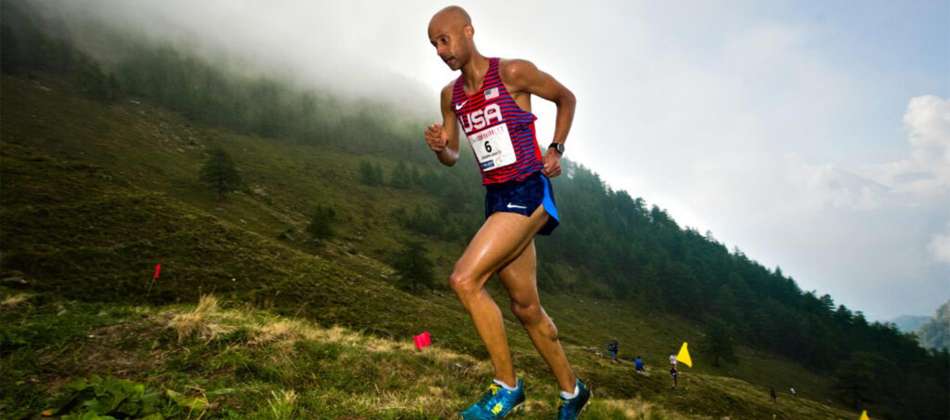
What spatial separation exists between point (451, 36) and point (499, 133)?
2.98 feet

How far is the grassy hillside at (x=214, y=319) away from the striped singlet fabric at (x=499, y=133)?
79.5 inches

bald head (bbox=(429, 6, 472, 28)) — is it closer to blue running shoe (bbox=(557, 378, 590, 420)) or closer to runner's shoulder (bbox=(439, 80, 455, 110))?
runner's shoulder (bbox=(439, 80, 455, 110))

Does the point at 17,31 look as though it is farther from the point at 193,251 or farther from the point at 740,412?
the point at 740,412

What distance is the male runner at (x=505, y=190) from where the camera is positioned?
129 inches

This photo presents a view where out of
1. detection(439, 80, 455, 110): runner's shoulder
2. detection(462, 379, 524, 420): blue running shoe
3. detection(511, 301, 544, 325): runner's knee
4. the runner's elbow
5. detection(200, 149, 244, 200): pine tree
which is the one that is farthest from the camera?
detection(200, 149, 244, 200): pine tree

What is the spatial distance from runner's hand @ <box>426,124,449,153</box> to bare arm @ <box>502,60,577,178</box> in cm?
72

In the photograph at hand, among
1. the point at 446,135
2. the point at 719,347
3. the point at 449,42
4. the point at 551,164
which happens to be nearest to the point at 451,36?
the point at 449,42

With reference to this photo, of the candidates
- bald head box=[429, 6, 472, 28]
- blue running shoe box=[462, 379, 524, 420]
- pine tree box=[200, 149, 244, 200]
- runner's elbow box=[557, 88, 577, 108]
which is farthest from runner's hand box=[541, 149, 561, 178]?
pine tree box=[200, 149, 244, 200]

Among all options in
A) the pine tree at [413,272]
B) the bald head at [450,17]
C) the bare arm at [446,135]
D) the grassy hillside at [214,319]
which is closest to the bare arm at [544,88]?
the bald head at [450,17]

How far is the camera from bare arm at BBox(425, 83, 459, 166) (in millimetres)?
3906

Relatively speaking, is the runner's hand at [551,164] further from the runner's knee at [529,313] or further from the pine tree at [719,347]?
the pine tree at [719,347]

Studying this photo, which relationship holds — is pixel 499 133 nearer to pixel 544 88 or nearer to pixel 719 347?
pixel 544 88

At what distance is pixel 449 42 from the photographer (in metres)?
3.57

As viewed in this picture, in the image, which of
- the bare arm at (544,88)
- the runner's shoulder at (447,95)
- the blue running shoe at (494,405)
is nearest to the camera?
the blue running shoe at (494,405)
